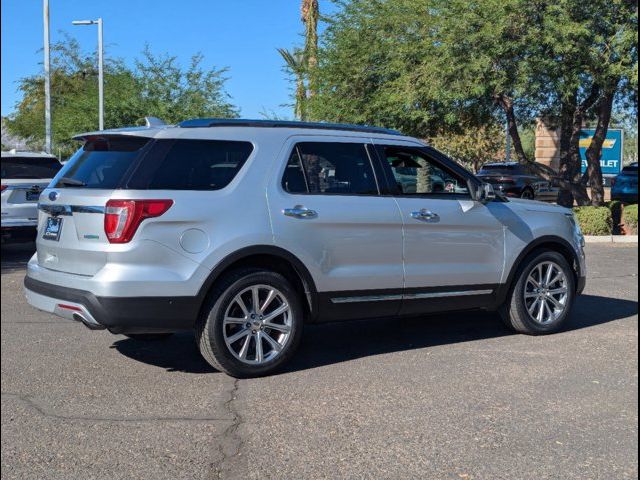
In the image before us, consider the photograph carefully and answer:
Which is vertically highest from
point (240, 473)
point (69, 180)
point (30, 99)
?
point (30, 99)

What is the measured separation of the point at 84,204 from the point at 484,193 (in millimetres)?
3360

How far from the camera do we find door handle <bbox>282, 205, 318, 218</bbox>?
212 inches

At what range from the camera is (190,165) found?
204 inches

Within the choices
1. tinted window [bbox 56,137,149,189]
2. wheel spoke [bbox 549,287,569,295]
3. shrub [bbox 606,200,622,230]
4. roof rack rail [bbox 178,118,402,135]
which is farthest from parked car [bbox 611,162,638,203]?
tinted window [bbox 56,137,149,189]

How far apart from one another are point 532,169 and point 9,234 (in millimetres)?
13918

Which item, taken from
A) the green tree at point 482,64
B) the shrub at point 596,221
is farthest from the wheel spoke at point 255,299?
the shrub at point 596,221

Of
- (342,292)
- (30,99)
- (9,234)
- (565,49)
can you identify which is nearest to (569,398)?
(342,292)

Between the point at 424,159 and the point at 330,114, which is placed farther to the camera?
the point at 330,114

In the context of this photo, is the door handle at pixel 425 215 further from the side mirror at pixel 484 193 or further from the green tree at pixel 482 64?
the green tree at pixel 482 64

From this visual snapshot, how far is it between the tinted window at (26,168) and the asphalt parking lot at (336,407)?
507 cm

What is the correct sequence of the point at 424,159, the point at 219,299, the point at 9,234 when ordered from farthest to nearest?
1. the point at 9,234
2. the point at 424,159
3. the point at 219,299

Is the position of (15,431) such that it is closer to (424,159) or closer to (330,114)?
(424,159)

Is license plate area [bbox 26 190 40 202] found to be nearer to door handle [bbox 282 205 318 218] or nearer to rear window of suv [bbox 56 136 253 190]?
rear window of suv [bbox 56 136 253 190]

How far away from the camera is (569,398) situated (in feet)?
Answer: 16.1
